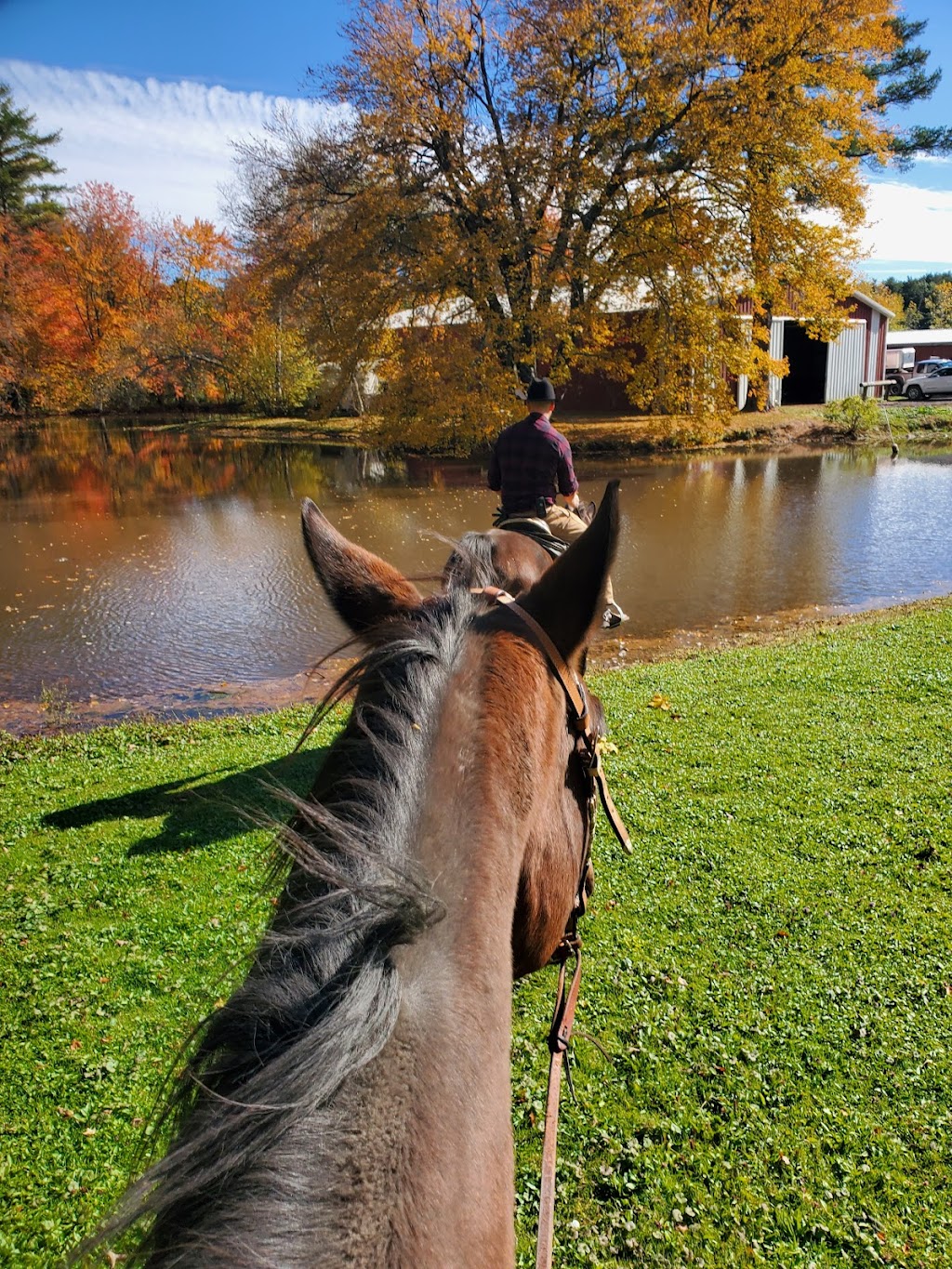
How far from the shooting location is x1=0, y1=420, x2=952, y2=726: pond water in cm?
1154

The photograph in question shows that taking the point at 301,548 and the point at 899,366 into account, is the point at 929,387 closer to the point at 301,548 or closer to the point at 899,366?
the point at 899,366

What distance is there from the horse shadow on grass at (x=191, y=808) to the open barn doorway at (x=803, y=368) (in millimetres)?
43078

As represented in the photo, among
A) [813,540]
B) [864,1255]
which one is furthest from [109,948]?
[813,540]

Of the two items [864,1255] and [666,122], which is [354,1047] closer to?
[864,1255]

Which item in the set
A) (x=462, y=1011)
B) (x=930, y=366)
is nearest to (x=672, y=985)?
(x=462, y=1011)

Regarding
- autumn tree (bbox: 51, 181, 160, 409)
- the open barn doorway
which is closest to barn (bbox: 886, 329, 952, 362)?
the open barn doorway

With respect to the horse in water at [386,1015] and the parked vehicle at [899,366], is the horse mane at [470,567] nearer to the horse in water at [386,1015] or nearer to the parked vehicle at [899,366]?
the horse in water at [386,1015]

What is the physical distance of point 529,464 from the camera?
6.01 m

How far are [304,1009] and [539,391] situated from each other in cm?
648

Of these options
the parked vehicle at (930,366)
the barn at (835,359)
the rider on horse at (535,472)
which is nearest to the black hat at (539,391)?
the rider on horse at (535,472)

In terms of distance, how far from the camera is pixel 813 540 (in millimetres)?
16703

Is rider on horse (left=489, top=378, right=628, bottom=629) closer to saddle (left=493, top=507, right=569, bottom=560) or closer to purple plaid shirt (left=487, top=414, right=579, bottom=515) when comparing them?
purple plaid shirt (left=487, top=414, right=579, bottom=515)

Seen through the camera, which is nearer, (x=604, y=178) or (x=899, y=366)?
(x=604, y=178)

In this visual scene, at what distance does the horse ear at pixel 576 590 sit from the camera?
64.4 inches
